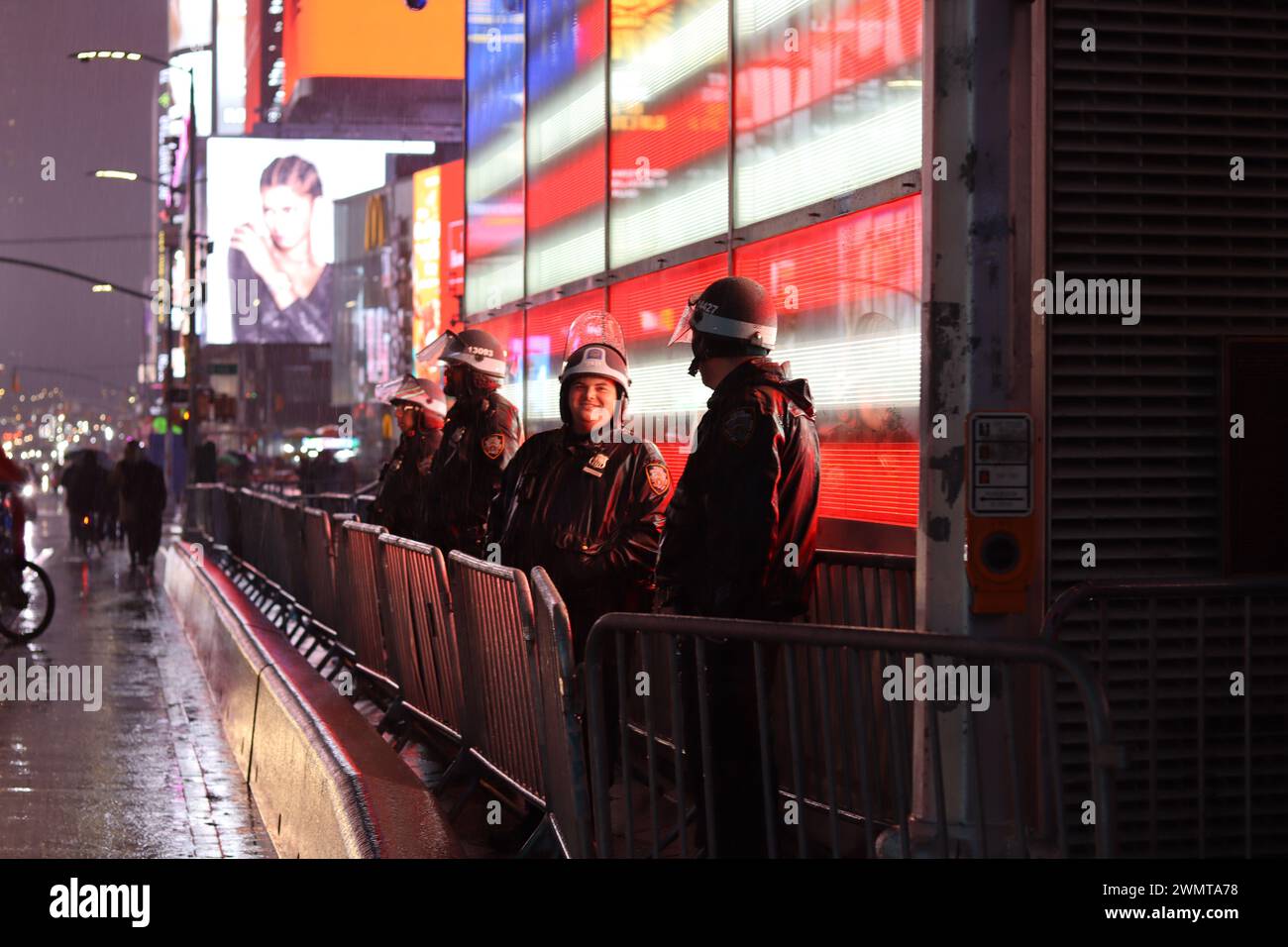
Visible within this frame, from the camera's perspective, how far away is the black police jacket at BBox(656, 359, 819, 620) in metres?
6.30

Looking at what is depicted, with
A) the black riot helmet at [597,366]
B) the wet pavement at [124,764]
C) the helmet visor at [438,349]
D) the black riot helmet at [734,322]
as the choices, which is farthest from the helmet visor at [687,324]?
the helmet visor at [438,349]

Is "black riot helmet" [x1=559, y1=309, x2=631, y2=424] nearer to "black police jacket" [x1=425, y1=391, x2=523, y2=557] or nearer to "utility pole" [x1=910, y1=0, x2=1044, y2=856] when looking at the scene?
"black police jacket" [x1=425, y1=391, x2=523, y2=557]

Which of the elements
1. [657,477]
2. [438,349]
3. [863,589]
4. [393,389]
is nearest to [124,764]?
[438,349]

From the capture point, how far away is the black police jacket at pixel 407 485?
43.6ft

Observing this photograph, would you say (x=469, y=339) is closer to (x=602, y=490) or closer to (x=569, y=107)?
(x=569, y=107)

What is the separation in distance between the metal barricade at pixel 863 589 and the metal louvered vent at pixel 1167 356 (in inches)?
30.7

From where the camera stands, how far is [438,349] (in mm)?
12641

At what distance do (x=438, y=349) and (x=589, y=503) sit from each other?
446 cm

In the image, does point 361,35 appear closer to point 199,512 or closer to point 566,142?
point 199,512

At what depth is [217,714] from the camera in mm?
12961

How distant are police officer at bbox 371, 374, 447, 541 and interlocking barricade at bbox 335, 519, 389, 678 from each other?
534 millimetres

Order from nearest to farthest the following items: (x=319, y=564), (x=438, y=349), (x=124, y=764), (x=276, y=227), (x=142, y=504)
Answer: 1. (x=124, y=764)
2. (x=438, y=349)
3. (x=319, y=564)
4. (x=142, y=504)
5. (x=276, y=227)

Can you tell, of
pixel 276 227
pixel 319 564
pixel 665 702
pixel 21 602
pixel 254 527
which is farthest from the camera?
pixel 276 227

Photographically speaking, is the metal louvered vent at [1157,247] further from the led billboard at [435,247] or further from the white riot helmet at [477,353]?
the led billboard at [435,247]
